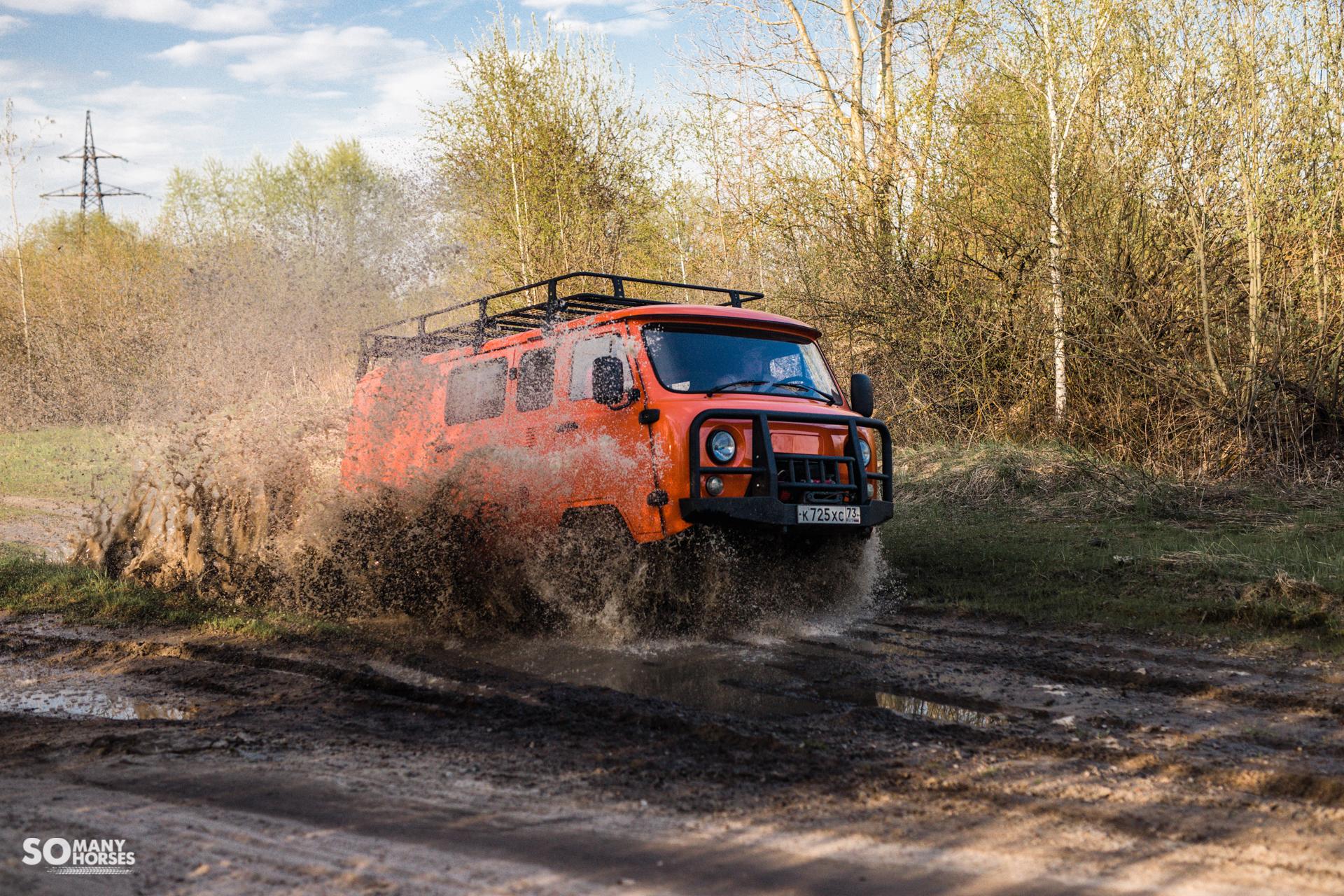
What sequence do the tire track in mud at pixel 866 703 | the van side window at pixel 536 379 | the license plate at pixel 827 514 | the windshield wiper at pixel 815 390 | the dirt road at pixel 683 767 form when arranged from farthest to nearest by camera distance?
the windshield wiper at pixel 815 390, the van side window at pixel 536 379, the license plate at pixel 827 514, the tire track in mud at pixel 866 703, the dirt road at pixel 683 767

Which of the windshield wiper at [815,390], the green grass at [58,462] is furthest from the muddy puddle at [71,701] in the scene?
the green grass at [58,462]

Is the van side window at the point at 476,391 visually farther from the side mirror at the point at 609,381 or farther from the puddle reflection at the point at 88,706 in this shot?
the puddle reflection at the point at 88,706

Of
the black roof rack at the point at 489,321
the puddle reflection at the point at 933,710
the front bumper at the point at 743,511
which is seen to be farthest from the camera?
the black roof rack at the point at 489,321

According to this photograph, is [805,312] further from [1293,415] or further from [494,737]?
[494,737]

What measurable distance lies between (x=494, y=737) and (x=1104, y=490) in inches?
337

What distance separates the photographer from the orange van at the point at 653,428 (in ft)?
21.4

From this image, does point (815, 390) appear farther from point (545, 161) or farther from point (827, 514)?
point (545, 161)

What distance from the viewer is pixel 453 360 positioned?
8320 mm

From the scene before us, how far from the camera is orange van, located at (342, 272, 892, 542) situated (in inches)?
257

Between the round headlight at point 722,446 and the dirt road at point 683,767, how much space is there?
116 cm

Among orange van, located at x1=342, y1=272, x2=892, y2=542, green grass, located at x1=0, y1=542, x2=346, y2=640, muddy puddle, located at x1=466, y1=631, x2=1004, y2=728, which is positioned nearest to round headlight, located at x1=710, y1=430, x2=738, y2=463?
orange van, located at x1=342, y1=272, x2=892, y2=542

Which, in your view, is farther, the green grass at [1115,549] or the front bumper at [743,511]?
the green grass at [1115,549]

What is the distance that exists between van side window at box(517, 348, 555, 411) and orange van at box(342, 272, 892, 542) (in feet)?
0.04

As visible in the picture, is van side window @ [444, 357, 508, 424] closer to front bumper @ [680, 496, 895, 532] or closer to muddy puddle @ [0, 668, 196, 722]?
front bumper @ [680, 496, 895, 532]
